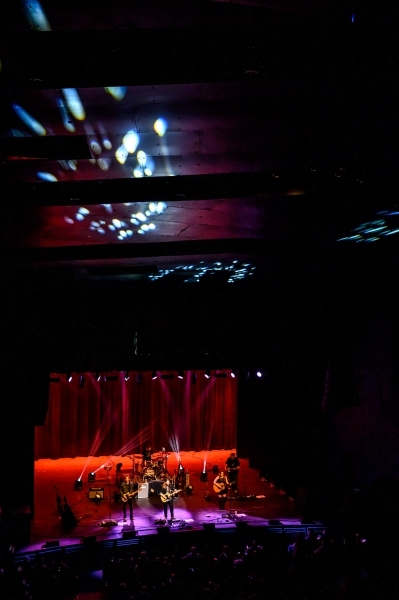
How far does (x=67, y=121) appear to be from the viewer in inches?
157

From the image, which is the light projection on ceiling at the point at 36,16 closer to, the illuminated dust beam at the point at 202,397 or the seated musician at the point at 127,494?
the seated musician at the point at 127,494

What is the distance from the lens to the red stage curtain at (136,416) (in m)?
16.9

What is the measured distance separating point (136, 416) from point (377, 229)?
12649 millimetres

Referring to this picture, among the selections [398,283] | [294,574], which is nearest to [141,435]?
[294,574]

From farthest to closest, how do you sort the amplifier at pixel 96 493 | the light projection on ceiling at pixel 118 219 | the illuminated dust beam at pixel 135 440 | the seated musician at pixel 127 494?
the illuminated dust beam at pixel 135 440 < the amplifier at pixel 96 493 < the seated musician at pixel 127 494 < the light projection on ceiling at pixel 118 219

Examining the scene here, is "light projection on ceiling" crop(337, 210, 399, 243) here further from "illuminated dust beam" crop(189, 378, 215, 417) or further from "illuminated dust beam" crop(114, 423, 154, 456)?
"illuminated dust beam" crop(114, 423, 154, 456)

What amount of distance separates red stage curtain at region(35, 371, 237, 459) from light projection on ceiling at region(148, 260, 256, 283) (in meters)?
6.53

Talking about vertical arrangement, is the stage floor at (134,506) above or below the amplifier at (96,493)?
below

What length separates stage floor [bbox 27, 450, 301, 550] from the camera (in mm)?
10805

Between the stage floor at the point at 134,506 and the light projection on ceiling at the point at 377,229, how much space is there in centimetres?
694

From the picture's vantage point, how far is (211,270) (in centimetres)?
1013

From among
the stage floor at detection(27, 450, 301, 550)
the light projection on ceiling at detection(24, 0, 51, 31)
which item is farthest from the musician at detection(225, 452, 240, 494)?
the light projection on ceiling at detection(24, 0, 51, 31)

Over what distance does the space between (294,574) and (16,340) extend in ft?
20.7

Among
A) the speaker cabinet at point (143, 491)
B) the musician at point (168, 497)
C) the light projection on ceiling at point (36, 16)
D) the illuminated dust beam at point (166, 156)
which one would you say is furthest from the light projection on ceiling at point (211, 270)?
the light projection on ceiling at point (36, 16)
